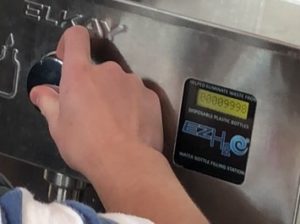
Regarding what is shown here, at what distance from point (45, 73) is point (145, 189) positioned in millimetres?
129

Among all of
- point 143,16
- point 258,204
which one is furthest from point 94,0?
point 258,204

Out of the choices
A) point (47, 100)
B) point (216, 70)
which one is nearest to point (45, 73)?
point (47, 100)

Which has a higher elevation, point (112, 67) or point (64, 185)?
point (112, 67)

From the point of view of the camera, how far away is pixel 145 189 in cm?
60

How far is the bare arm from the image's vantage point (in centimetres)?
60

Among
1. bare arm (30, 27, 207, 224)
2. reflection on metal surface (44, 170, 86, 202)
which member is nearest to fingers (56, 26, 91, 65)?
bare arm (30, 27, 207, 224)

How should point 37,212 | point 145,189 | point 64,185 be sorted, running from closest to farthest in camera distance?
point 37,212, point 145,189, point 64,185

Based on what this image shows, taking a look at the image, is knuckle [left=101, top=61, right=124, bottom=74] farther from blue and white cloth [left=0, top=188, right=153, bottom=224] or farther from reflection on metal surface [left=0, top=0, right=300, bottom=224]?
blue and white cloth [left=0, top=188, right=153, bottom=224]

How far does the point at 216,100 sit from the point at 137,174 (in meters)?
0.08

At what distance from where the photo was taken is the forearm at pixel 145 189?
1.92ft

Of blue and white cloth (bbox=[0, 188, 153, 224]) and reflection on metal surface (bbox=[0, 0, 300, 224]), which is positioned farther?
reflection on metal surface (bbox=[0, 0, 300, 224])

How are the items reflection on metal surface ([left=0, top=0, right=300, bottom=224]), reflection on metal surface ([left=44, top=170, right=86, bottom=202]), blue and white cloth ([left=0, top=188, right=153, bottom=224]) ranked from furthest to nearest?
reflection on metal surface ([left=44, top=170, right=86, bottom=202]), reflection on metal surface ([left=0, top=0, right=300, bottom=224]), blue and white cloth ([left=0, top=188, right=153, bottom=224])

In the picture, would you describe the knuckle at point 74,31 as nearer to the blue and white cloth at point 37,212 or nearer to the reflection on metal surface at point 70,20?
the reflection on metal surface at point 70,20

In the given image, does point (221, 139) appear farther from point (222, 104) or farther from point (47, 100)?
point (47, 100)
